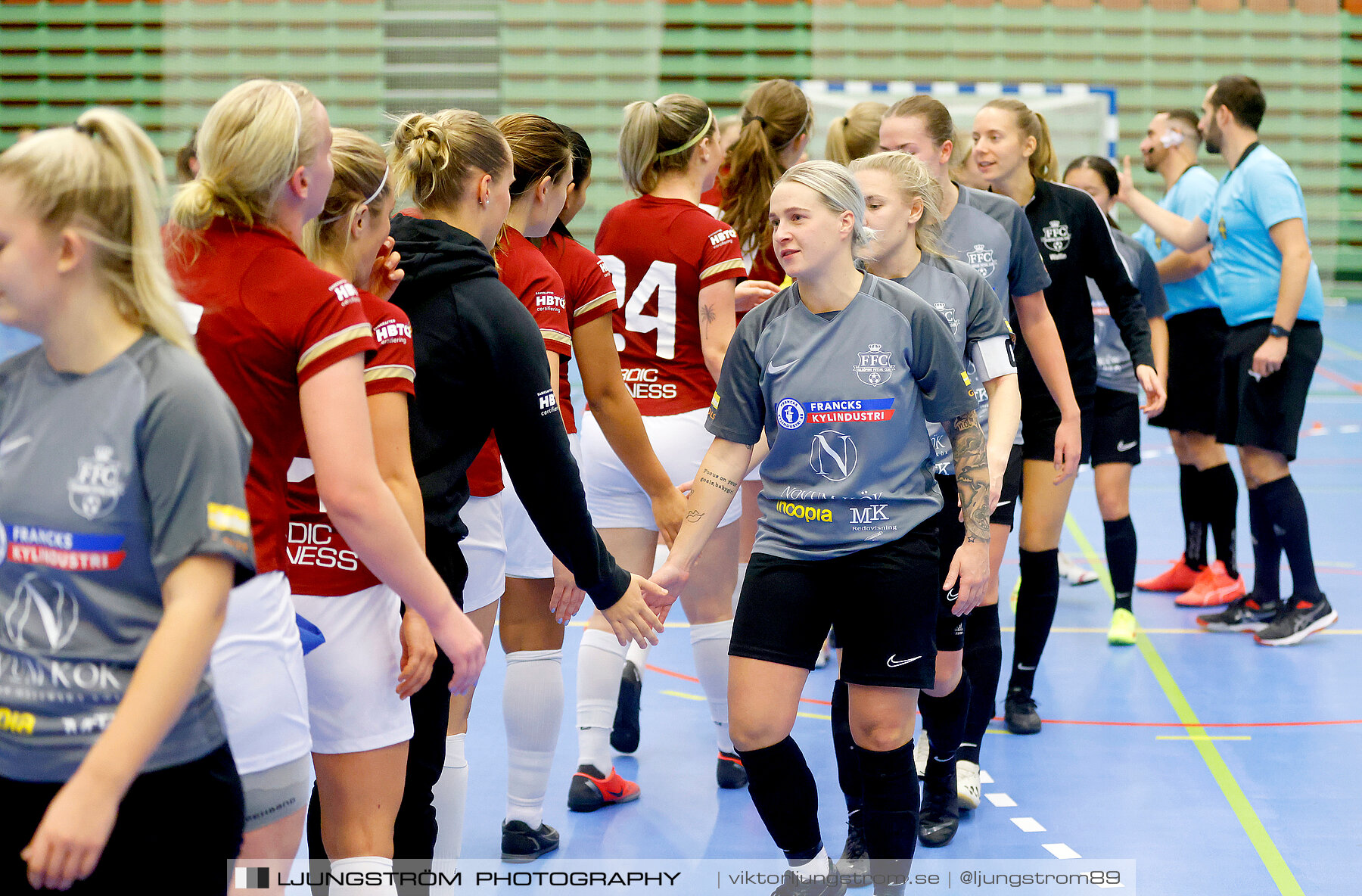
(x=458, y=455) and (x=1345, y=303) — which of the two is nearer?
(x=458, y=455)

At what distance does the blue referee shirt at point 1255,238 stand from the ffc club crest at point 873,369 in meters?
2.90

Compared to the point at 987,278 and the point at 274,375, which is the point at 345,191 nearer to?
the point at 274,375

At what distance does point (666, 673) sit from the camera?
14.4ft

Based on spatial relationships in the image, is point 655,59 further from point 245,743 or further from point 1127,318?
point 245,743

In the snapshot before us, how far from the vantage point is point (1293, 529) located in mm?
4547

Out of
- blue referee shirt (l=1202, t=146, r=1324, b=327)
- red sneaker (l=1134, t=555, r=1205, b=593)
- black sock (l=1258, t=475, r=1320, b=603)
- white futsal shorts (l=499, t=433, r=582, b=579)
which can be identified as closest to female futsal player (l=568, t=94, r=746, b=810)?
white futsal shorts (l=499, t=433, r=582, b=579)

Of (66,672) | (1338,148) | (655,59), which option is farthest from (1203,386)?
(1338,148)

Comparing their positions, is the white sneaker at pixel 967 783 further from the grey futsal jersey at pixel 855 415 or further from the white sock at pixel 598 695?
the grey futsal jersey at pixel 855 415

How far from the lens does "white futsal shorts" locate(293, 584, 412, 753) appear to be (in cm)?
189

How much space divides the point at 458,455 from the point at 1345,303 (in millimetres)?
16135

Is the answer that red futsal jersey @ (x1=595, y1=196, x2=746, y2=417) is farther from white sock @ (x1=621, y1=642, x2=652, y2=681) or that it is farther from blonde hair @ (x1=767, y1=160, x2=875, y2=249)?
white sock @ (x1=621, y1=642, x2=652, y2=681)

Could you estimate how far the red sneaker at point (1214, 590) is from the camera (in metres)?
5.05

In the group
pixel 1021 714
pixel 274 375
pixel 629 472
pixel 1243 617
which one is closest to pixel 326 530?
pixel 274 375

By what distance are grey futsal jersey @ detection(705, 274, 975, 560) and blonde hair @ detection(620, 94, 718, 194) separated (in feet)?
3.08
